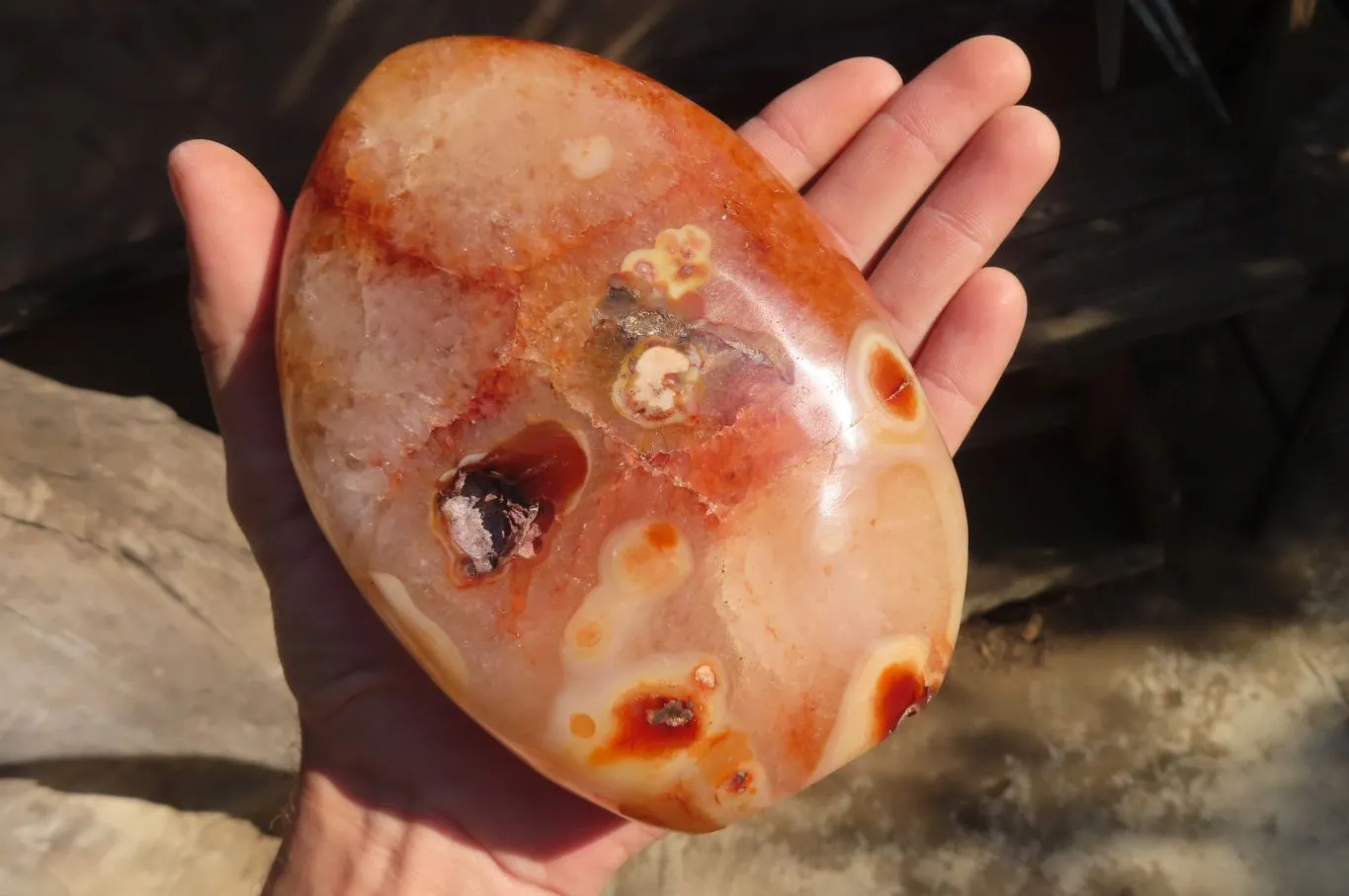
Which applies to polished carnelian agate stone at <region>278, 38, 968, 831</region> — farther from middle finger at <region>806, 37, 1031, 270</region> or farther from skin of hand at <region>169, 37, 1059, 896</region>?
middle finger at <region>806, 37, 1031, 270</region>

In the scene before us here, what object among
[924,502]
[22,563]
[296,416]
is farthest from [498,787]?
[22,563]

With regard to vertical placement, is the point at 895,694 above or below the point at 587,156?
below

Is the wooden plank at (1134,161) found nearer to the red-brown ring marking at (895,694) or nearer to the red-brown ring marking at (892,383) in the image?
the red-brown ring marking at (892,383)

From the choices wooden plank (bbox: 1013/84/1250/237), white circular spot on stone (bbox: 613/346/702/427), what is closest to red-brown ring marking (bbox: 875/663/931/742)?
white circular spot on stone (bbox: 613/346/702/427)

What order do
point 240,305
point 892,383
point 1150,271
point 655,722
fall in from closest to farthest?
point 655,722 → point 892,383 → point 240,305 → point 1150,271

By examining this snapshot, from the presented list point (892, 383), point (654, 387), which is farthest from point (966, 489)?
point (654, 387)

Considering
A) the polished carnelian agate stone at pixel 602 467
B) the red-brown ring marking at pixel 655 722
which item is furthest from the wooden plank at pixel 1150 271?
the red-brown ring marking at pixel 655 722

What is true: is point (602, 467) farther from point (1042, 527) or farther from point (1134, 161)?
point (1042, 527)

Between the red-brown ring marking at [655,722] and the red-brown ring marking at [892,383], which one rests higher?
the red-brown ring marking at [892,383]
